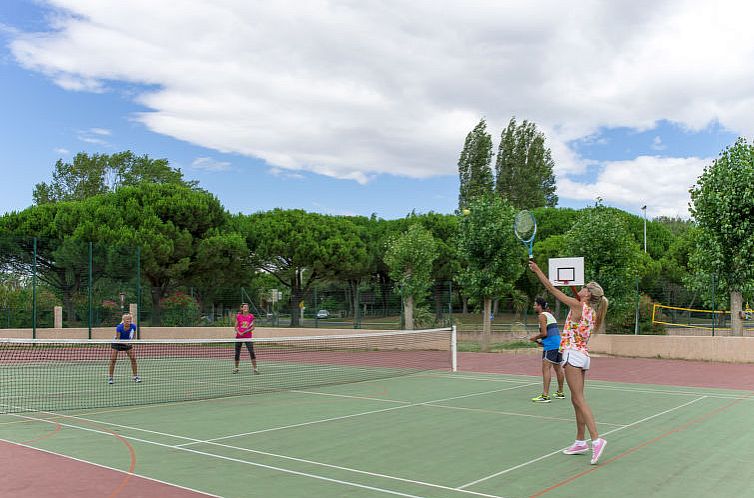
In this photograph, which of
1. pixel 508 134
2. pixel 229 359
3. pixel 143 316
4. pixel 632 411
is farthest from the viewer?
pixel 508 134

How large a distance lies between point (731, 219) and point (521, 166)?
122 feet

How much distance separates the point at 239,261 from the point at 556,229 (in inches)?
1118

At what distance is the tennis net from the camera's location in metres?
12.6

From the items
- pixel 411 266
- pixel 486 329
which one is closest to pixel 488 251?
pixel 486 329

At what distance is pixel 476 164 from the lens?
5512 centimetres

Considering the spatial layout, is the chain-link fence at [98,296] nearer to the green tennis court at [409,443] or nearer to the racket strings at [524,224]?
the green tennis court at [409,443]

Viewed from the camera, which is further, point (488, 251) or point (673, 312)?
point (673, 312)

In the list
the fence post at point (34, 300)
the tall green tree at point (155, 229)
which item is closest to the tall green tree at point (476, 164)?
the tall green tree at point (155, 229)

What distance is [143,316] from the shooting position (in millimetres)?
27828

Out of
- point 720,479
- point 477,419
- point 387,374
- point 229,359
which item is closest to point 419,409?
point 477,419

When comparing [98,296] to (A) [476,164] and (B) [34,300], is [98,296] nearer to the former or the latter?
(B) [34,300]

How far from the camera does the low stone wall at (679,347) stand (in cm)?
2072

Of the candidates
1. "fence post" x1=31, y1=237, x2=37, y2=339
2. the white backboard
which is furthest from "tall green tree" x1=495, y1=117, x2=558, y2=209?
"fence post" x1=31, y1=237, x2=37, y2=339

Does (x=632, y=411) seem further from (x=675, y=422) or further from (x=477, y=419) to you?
(x=477, y=419)
